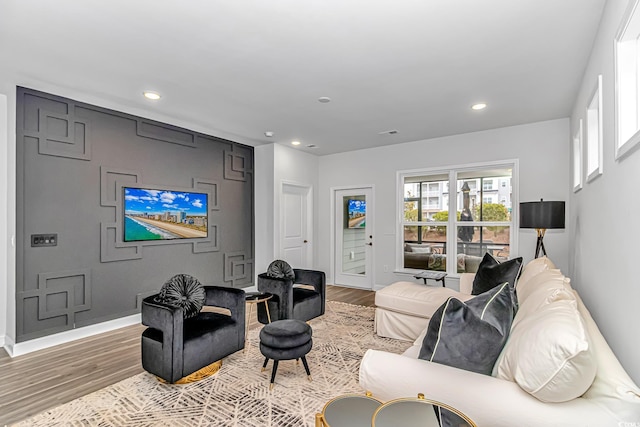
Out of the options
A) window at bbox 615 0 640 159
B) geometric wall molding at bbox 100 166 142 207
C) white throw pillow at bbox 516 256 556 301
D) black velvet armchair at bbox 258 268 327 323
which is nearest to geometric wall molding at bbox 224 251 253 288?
black velvet armchair at bbox 258 268 327 323

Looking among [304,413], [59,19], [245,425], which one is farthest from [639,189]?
[59,19]

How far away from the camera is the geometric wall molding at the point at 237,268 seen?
205 inches

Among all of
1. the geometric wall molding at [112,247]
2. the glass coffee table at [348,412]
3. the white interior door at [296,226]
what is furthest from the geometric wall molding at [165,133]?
the glass coffee table at [348,412]

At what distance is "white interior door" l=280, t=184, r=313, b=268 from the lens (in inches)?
230

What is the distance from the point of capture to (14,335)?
3133mm

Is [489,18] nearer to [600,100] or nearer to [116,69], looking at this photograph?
[600,100]

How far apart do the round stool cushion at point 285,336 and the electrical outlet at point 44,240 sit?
2497 millimetres

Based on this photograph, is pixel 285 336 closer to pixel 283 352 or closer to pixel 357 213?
pixel 283 352

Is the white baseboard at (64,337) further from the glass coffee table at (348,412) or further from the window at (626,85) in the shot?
the window at (626,85)

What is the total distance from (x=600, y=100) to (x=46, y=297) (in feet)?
16.4

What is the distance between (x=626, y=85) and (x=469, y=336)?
1478 mm

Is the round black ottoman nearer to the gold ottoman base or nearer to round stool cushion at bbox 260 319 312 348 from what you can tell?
round stool cushion at bbox 260 319 312 348

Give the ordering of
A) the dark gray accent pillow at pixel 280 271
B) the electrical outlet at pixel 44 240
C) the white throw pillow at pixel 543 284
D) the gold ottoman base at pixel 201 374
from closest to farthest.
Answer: the white throw pillow at pixel 543 284, the gold ottoman base at pixel 201 374, the electrical outlet at pixel 44 240, the dark gray accent pillow at pixel 280 271

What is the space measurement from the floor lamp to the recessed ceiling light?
13.6 feet
